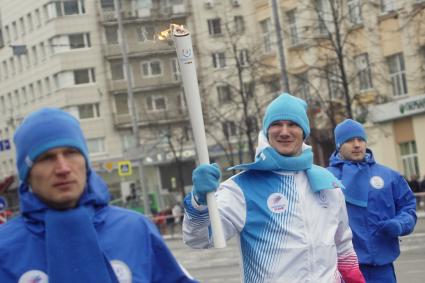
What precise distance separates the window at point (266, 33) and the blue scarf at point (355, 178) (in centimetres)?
3753

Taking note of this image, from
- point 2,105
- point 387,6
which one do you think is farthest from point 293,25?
point 2,105

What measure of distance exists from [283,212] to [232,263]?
47.5ft

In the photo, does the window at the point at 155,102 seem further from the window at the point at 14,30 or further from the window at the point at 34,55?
the window at the point at 14,30

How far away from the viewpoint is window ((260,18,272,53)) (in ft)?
149

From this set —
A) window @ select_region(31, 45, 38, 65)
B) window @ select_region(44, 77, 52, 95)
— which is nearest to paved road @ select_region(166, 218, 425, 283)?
window @ select_region(44, 77, 52, 95)

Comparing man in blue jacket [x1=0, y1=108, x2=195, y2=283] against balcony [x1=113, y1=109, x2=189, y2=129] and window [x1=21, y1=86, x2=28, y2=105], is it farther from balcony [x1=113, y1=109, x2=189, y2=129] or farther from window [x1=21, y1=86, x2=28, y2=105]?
window [x1=21, y1=86, x2=28, y2=105]

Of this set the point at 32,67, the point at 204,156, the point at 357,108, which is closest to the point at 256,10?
the point at 357,108

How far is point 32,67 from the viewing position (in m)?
66.4

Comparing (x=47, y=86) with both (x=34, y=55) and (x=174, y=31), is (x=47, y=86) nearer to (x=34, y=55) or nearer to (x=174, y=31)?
(x=34, y=55)

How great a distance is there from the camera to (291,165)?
209 inches

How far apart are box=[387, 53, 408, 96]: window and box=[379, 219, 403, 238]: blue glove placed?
30.7 metres

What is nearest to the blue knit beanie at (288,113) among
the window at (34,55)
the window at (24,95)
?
the window at (34,55)

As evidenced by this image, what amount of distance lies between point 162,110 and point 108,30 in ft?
19.6

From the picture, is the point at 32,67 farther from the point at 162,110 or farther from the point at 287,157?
the point at 287,157
